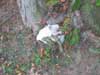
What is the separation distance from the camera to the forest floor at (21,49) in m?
4.22

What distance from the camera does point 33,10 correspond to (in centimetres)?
461

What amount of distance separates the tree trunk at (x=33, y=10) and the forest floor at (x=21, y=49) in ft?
0.69

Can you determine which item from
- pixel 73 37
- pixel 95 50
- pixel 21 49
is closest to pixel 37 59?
pixel 21 49

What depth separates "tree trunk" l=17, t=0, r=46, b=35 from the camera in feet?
15.0

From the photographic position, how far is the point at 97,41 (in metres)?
Result: 4.24

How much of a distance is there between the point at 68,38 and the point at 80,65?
1.54 ft

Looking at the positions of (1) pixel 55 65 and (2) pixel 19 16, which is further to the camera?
(2) pixel 19 16

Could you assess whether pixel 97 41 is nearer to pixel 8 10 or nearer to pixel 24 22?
pixel 24 22

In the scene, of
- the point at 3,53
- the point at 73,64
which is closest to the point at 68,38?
the point at 73,64

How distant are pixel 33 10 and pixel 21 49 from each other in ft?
2.33

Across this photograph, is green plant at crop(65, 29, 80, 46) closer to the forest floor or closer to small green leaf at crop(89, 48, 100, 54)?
the forest floor

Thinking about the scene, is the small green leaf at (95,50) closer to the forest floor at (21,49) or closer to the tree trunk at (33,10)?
the forest floor at (21,49)

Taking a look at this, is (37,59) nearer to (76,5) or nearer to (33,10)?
(33,10)

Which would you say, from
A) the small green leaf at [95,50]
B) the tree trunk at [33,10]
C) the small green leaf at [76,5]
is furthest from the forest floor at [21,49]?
the small green leaf at [76,5]
